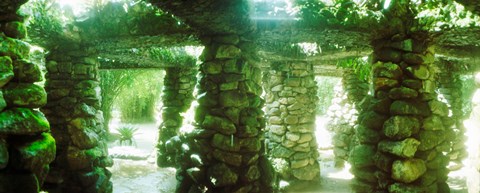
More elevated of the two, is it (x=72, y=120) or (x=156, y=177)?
(x=72, y=120)

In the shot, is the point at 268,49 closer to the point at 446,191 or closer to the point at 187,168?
the point at 187,168

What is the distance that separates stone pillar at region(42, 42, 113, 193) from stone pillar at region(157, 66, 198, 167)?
12.7 feet

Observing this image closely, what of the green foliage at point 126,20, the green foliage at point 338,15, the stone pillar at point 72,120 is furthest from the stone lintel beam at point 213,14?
the stone pillar at point 72,120

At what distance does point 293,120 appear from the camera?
274 inches

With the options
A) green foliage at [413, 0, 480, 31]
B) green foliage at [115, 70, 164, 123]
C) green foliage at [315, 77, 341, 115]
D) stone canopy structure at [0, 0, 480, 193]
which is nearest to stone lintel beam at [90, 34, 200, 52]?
stone canopy structure at [0, 0, 480, 193]

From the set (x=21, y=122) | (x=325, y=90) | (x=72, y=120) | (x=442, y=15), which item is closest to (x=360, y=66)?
(x=442, y=15)

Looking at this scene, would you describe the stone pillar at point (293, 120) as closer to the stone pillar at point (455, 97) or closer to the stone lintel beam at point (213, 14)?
the stone lintel beam at point (213, 14)

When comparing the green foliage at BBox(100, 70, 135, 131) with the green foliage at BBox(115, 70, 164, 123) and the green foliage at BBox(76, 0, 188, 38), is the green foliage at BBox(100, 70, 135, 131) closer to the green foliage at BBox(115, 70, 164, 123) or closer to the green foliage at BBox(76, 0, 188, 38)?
the green foliage at BBox(115, 70, 164, 123)

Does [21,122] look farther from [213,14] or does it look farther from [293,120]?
[293,120]

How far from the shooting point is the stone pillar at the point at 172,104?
898cm

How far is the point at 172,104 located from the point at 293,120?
12.3ft

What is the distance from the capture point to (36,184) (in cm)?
194

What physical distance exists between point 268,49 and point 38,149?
4346mm

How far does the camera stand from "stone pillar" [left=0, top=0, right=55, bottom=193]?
1862mm
